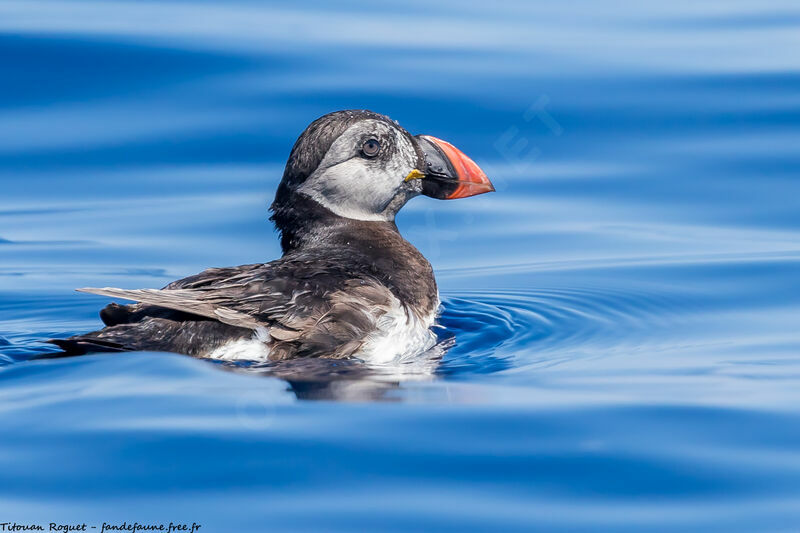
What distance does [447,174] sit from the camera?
6508 millimetres

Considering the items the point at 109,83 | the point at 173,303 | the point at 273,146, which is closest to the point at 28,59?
the point at 109,83

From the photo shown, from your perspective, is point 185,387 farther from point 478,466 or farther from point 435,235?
point 435,235

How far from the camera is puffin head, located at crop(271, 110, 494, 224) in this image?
615 cm

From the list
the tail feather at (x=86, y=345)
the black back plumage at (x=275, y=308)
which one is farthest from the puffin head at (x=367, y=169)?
the tail feather at (x=86, y=345)

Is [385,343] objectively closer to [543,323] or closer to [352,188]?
[352,188]

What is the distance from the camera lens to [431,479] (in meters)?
4.02

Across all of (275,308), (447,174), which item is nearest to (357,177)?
(447,174)

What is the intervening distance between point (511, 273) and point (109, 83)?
4.36 metres

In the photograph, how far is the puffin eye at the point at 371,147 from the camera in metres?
6.19

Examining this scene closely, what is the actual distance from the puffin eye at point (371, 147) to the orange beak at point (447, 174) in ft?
1.10

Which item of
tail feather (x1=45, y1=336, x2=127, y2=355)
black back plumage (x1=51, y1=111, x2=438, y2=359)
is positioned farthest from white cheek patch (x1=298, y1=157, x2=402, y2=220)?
tail feather (x1=45, y1=336, x2=127, y2=355)

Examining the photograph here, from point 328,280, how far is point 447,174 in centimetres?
135

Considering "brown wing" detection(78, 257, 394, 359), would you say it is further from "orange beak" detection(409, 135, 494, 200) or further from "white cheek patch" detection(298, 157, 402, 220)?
"orange beak" detection(409, 135, 494, 200)

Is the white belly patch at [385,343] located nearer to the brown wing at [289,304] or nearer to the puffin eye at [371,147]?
the brown wing at [289,304]
